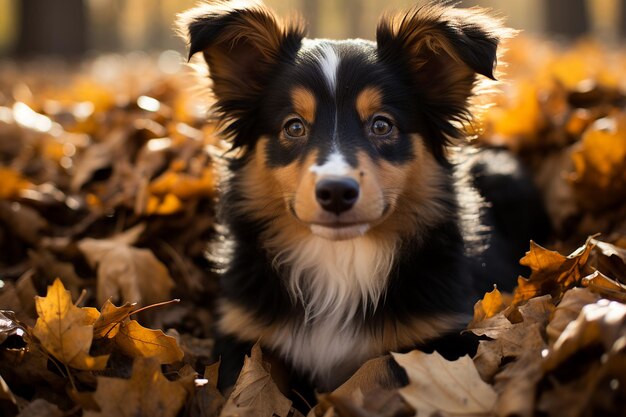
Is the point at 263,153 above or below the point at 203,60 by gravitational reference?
below

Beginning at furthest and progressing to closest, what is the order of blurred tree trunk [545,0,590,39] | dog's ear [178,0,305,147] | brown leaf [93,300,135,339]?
blurred tree trunk [545,0,590,39] → dog's ear [178,0,305,147] → brown leaf [93,300,135,339]

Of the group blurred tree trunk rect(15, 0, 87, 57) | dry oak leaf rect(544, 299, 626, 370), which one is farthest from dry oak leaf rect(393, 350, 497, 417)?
blurred tree trunk rect(15, 0, 87, 57)

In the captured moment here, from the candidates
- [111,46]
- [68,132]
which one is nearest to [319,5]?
[111,46]

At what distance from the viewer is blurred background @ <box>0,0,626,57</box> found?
1677 centimetres

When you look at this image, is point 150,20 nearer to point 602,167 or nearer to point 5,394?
point 602,167

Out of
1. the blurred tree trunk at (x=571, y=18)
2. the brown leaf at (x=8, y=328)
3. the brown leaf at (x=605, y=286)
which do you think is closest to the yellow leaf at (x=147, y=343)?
the brown leaf at (x=8, y=328)

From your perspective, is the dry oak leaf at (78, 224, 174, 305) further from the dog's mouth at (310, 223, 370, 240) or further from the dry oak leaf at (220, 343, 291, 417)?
the dog's mouth at (310, 223, 370, 240)

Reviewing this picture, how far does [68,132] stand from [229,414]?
3.88m

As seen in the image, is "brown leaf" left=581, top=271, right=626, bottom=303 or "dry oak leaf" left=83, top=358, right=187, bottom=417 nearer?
"dry oak leaf" left=83, top=358, right=187, bottom=417

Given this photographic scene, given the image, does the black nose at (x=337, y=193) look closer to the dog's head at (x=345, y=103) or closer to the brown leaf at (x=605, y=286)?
the dog's head at (x=345, y=103)

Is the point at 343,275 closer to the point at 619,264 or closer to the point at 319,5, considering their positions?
the point at 619,264

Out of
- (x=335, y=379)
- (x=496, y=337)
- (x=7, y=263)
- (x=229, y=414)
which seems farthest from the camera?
(x=7, y=263)

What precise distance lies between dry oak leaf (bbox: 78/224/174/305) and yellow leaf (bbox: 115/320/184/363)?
2.83ft

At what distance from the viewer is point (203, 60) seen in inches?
145
